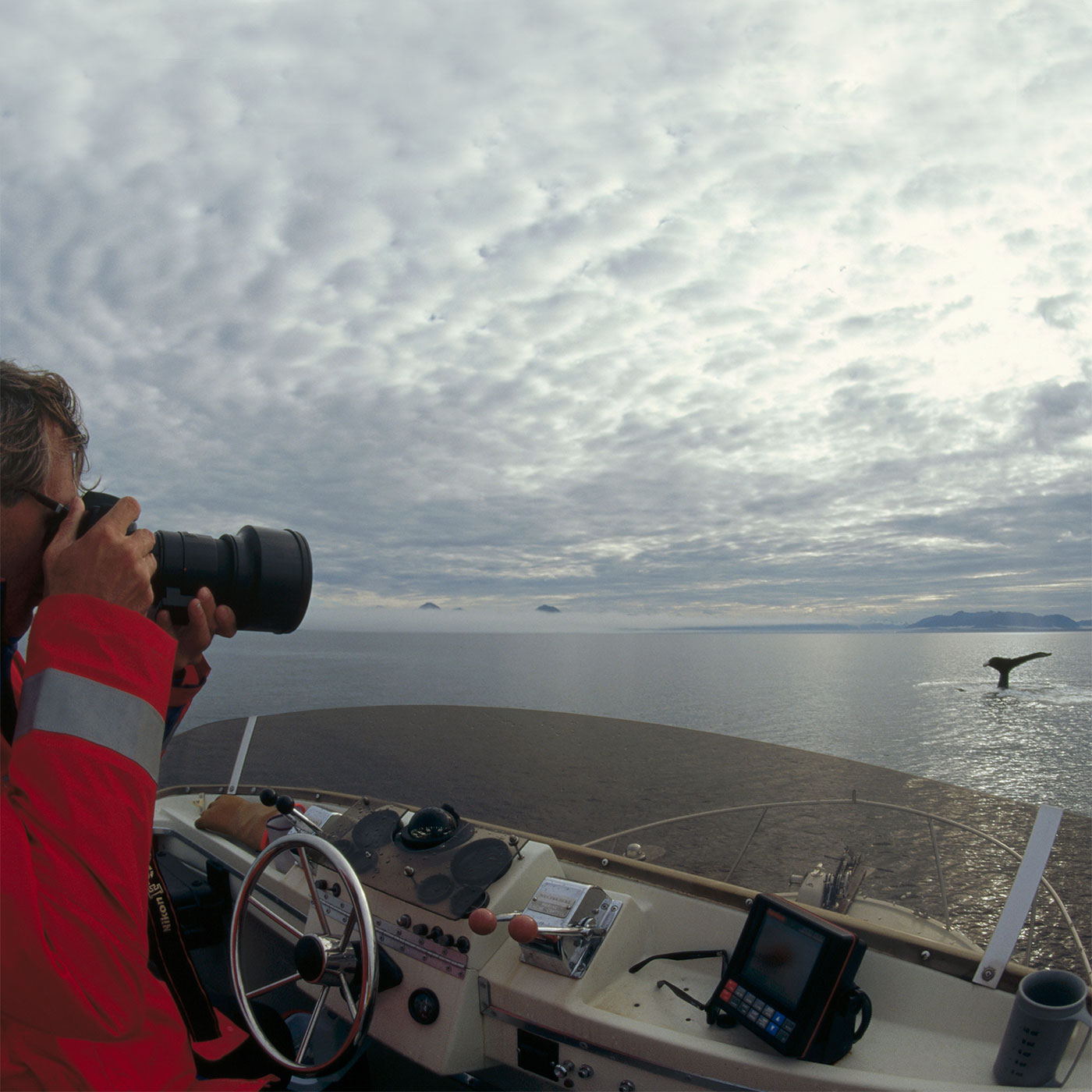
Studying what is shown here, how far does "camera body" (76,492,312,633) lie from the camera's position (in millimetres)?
921

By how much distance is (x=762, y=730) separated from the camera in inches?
631

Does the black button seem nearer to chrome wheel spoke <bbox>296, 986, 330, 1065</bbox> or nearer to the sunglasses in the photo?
chrome wheel spoke <bbox>296, 986, 330, 1065</bbox>

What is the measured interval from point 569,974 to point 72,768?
1321 mm

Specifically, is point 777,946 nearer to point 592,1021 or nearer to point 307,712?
point 592,1021

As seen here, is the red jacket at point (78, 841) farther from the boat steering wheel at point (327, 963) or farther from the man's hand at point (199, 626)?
the boat steering wheel at point (327, 963)

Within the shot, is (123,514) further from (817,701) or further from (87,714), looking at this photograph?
(817,701)

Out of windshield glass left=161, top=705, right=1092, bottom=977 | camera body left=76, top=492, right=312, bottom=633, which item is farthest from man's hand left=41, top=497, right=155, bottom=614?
windshield glass left=161, top=705, right=1092, bottom=977

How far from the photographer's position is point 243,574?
976mm

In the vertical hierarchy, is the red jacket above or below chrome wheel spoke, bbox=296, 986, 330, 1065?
above

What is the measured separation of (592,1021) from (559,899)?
11.9 inches

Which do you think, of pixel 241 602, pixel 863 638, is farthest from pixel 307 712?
pixel 863 638

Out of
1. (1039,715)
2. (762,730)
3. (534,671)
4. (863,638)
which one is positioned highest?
(863,638)

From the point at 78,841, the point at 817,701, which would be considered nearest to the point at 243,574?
the point at 78,841

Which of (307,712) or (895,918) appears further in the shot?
(307,712)
